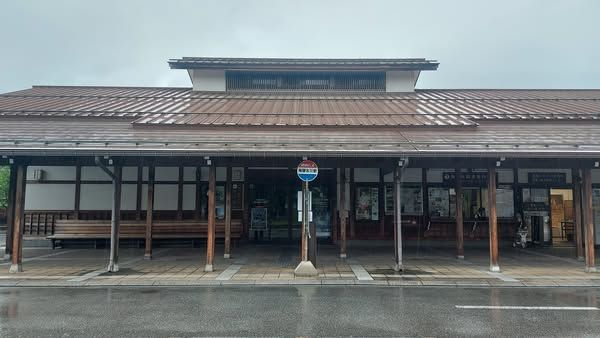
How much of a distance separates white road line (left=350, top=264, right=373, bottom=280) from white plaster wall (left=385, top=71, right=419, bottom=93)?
9910 mm

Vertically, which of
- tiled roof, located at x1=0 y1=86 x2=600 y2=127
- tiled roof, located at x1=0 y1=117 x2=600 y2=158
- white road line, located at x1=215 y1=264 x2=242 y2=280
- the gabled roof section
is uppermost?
the gabled roof section

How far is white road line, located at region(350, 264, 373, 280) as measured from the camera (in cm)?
876

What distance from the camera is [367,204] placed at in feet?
47.6

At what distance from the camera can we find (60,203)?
14.3 metres

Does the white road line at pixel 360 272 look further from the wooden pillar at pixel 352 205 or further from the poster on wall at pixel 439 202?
the poster on wall at pixel 439 202

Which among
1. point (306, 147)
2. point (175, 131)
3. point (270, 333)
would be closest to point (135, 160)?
point (175, 131)

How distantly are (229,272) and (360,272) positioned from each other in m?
3.14

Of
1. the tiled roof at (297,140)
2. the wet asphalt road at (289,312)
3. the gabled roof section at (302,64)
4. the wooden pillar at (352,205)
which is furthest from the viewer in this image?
the gabled roof section at (302,64)

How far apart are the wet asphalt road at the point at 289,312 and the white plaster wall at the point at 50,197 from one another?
7038mm

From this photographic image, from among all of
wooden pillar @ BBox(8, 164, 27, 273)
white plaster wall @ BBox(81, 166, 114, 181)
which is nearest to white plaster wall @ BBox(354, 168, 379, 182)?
white plaster wall @ BBox(81, 166, 114, 181)

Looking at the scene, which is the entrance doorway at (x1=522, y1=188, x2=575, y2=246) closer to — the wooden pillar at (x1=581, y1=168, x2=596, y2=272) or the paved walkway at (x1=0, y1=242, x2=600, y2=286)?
the paved walkway at (x1=0, y1=242, x2=600, y2=286)

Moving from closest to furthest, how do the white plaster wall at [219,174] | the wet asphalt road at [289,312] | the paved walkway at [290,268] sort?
the wet asphalt road at [289,312]
the paved walkway at [290,268]
the white plaster wall at [219,174]

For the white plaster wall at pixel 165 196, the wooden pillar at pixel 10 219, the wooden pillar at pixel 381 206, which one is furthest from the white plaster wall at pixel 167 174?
the wooden pillar at pixel 381 206

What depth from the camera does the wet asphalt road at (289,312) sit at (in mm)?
5277
